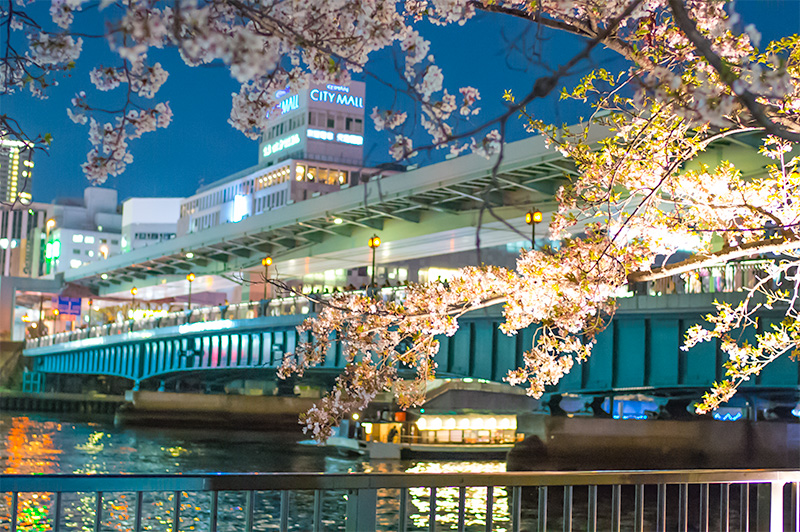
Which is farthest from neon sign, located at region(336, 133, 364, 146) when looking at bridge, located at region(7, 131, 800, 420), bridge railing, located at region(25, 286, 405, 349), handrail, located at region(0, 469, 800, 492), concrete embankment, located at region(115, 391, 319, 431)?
handrail, located at region(0, 469, 800, 492)

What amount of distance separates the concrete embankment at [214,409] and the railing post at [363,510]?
6460 cm

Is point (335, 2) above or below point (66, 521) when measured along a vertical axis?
above

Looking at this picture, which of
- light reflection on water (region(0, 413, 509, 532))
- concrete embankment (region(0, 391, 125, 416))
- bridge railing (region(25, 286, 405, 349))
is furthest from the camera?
concrete embankment (region(0, 391, 125, 416))

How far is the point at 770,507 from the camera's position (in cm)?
750

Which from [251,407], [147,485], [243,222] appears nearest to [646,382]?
[147,485]

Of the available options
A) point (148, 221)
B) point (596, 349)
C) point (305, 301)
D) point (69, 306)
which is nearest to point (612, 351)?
point (596, 349)

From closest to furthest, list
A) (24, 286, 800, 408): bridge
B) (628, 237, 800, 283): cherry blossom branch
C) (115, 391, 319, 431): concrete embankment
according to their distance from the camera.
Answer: (628, 237, 800, 283): cherry blossom branch, (24, 286, 800, 408): bridge, (115, 391, 319, 431): concrete embankment

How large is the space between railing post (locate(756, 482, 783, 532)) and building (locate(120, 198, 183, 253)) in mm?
162891

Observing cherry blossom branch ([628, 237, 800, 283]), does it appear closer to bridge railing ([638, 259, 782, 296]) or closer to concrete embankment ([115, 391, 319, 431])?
bridge railing ([638, 259, 782, 296])

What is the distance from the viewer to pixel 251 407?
233 feet

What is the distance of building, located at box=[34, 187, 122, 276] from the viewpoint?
175 metres

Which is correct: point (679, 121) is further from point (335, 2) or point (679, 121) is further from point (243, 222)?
point (243, 222)

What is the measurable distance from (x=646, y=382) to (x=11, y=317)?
261 feet

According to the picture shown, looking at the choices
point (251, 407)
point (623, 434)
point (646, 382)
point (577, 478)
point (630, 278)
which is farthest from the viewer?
point (251, 407)
